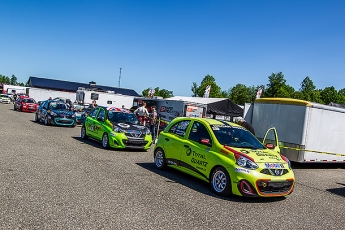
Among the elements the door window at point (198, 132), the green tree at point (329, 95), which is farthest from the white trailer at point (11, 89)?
the door window at point (198, 132)

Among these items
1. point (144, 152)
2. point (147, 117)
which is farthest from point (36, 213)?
point (147, 117)

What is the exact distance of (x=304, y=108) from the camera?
41.4 feet

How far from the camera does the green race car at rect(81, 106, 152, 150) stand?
12.9m

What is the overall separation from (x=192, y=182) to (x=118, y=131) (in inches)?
204

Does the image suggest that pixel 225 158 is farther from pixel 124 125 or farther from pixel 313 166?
pixel 313 166

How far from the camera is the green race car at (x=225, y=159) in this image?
7.14 meters

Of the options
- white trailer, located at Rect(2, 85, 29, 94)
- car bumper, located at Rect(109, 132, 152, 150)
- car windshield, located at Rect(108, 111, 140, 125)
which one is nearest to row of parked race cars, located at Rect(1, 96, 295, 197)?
car bumper, located at Rect(109, 132, 152, 150)

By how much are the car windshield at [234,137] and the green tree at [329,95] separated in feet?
244

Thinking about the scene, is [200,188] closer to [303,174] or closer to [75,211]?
[75,211]

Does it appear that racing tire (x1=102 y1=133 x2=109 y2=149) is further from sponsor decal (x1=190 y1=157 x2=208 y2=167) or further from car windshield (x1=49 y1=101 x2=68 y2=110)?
car windshield (x1=49 y1=101 x2=68 y2=110)

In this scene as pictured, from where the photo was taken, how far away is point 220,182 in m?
7.52

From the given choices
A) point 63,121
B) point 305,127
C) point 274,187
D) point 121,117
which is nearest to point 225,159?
point 274,187

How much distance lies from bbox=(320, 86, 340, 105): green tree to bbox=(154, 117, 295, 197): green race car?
245ft

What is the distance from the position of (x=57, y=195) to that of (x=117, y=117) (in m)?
7.88
